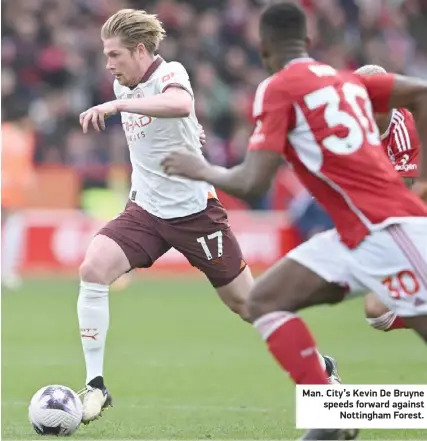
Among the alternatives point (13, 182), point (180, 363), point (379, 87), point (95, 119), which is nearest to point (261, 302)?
point (379, 87)

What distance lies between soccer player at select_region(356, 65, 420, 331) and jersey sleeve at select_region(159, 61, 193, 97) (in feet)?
4.48

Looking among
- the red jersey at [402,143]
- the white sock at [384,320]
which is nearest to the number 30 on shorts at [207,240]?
the white sock at [384,320]

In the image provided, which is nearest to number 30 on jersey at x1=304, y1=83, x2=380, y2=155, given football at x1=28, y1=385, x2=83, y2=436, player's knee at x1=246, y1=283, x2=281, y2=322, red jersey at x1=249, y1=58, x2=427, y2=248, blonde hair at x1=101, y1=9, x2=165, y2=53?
red jersey at x1=249, y1=58, x2=427, y2=248

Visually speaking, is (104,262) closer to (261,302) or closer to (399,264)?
(261,302)

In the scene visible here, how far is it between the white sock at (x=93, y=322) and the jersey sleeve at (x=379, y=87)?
2246mm

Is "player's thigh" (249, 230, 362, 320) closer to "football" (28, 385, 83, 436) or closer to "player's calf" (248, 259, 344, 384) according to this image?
"player's calf" (248, 259, 344, 384)

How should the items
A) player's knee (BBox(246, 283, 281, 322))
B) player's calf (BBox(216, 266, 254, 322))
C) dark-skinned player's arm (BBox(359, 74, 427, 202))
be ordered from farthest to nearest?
player's calf (BBox(216, 266, 254, 322)), dark-skinned player's arm (BBox(359, 74, 427, 202)), player's knee (BBox(246, 283, 281, 322))

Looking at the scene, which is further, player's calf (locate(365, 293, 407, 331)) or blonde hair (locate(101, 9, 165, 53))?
player's calf (locate(365, 293, 407, 331))

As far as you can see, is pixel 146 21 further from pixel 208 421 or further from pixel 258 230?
pixel 258 230

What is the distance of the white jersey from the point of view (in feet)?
25.2

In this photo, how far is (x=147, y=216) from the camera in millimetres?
7855

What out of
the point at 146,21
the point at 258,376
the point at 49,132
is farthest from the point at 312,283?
the point at 49,132

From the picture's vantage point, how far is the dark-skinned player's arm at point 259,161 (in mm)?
5645

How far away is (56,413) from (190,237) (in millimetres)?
1479
